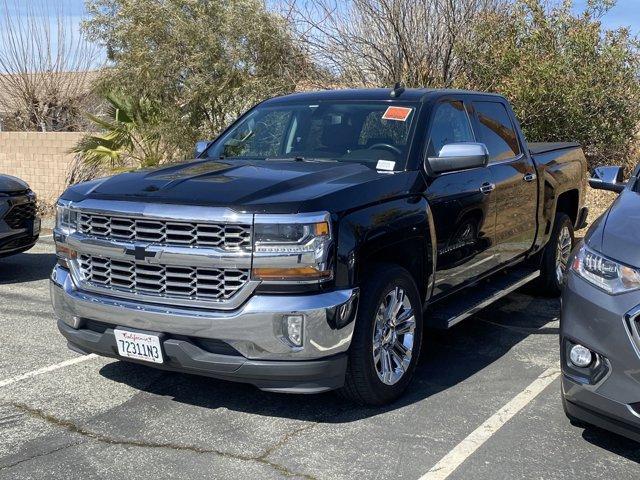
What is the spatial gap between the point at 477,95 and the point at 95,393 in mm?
3754

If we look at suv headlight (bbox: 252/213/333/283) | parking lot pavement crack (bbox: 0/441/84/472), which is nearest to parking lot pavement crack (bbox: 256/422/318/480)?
suv headlight (bbox: 252/213/333/283)

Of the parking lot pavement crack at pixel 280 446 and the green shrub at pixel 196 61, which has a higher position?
the green shrub at pixel 196 61

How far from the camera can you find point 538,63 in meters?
11.4

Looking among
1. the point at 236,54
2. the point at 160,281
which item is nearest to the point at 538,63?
the point at 236,54

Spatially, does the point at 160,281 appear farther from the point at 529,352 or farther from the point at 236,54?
the point at 236,54

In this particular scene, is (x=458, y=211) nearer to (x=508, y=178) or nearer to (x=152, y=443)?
(x=508, y=178)

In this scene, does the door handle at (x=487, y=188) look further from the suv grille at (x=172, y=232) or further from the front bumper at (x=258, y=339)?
the suv grille at (x=172, y=232)

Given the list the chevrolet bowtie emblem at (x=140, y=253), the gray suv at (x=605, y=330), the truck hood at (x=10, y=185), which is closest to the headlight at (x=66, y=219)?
the chevrolet bowtie emblem at (x=140, y=253)

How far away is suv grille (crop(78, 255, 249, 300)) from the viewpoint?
4.05m

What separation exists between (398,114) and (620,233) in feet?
6.42

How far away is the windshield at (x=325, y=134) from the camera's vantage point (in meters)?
5.20

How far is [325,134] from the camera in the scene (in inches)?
216

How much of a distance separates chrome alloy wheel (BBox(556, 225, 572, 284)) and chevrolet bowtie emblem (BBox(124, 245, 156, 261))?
4.56 meters

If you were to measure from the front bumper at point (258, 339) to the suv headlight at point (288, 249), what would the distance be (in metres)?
0.12
